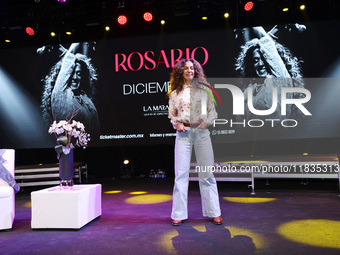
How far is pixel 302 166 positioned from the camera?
12.8 ft

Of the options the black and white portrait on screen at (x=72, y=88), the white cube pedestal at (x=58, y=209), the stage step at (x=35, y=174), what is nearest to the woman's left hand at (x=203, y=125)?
the white cube pedestal at (x=58, y=209)

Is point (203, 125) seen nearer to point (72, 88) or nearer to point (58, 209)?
point (58, 209)

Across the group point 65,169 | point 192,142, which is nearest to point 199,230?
point 192,142

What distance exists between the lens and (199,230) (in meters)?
2.34

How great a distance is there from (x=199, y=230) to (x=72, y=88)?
14.9 feet

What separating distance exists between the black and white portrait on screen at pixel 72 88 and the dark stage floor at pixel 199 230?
233 centimetres

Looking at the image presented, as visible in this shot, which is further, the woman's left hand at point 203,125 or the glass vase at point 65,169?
the glass vase at point 65,169

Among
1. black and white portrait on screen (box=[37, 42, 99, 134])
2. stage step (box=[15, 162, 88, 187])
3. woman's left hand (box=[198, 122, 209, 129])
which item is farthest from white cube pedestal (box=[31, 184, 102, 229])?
black and white portrait on screen (box=[37, 42, 99, 134])

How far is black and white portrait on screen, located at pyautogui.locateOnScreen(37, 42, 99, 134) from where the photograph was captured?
5.82 meters

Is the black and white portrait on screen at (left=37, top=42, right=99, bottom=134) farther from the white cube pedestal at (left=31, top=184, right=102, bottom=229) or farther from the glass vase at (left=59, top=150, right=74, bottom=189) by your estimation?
the white cube pedestal at (left=31, top=184, right=102, bottom=229)

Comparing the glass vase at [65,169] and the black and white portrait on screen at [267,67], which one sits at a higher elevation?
the black and white portrait on screen at [267,67]

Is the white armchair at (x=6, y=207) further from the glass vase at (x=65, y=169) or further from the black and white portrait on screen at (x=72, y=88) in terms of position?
the black and white portrait on screen at (x=72, y=88)

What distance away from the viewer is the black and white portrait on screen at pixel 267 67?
520cm

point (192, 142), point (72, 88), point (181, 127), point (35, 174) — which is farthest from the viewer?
point (72, 88)
